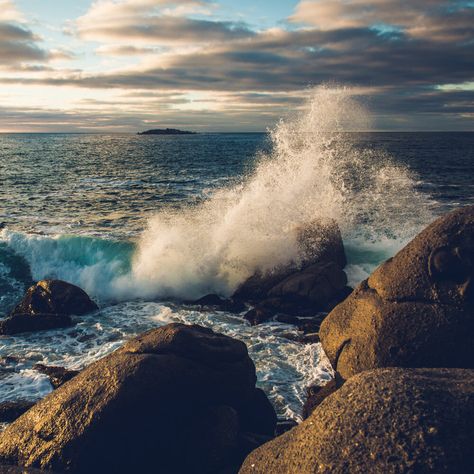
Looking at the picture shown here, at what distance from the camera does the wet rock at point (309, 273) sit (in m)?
14.0

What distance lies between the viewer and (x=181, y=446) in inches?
248

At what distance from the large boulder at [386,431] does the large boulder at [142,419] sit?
3.90ft

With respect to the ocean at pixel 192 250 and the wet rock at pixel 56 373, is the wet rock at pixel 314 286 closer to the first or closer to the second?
the ocean at pixel 192 250

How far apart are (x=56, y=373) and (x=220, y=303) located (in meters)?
5.97

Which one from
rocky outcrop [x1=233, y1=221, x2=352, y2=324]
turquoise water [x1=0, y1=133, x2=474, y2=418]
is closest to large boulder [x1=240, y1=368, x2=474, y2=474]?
turquoise water [x1=0, y1=133, x2=474, y2=418]

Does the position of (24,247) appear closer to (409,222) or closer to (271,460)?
(271,460)

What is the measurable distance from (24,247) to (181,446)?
15546 millimetres

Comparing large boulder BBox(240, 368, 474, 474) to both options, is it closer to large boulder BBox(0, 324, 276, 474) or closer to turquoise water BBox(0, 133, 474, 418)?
large boulder BBox(0, 324, 276, 474)

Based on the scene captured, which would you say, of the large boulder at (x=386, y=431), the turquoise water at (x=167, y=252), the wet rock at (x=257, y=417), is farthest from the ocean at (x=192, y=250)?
the large boulder at (x=386, y=431)

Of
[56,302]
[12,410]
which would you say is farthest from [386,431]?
[56,302]

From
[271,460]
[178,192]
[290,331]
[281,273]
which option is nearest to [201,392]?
[271,460]

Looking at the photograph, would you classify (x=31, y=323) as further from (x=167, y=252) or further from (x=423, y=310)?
(x=423, y=310)

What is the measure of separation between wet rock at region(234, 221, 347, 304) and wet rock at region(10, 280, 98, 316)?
4.82 m

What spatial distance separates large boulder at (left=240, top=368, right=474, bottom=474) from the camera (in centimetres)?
435
